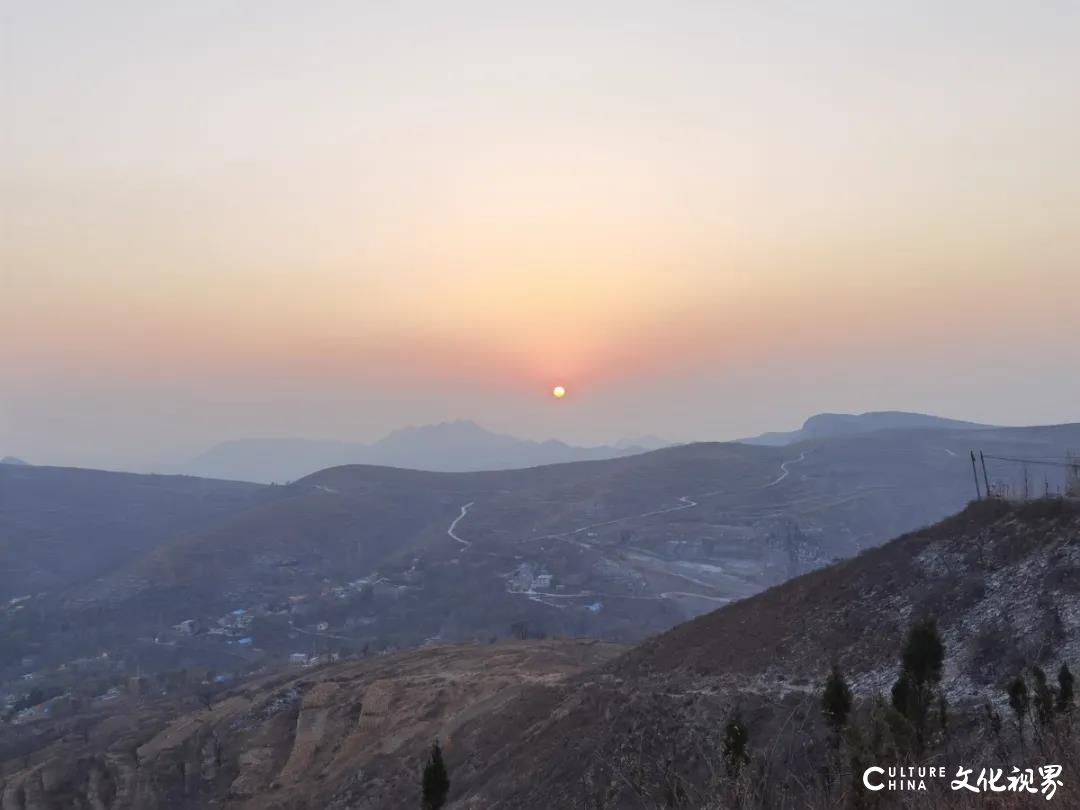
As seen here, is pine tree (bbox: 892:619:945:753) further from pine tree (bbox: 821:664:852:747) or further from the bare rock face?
the bare rock face

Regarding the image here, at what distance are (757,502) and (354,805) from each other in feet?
383

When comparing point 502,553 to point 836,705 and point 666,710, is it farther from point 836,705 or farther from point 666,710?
point 836,705

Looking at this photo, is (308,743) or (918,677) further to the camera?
(308,743)

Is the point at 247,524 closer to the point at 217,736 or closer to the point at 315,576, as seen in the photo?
the point at 315,576

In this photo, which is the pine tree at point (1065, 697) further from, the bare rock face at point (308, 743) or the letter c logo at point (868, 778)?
the bare rock face at point (308, 743)

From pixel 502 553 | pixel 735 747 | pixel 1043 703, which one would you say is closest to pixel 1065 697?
pixel 1043 703

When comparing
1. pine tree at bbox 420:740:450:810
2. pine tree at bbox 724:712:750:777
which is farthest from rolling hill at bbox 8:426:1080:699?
pine tree at bbox 724:712:750:777

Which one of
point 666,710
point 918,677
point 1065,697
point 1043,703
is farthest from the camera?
point 666,710

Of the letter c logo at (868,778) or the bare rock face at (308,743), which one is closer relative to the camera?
the letter c logo at (868,778)

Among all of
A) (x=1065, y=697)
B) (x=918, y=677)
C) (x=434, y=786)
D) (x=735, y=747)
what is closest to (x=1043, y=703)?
(x=1065, y=697)

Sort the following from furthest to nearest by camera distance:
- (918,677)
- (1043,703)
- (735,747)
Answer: (1043,703) < (918,677) < (735,747)

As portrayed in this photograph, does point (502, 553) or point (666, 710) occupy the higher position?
point (666, 710)

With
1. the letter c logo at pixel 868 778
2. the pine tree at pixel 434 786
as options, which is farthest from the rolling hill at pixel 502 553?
the letter c logo at pixel 868 778

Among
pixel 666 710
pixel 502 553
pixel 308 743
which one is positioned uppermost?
pixel 666 710
